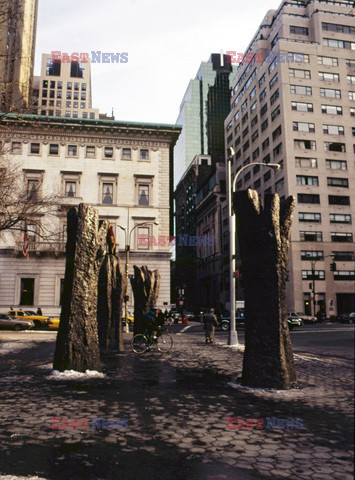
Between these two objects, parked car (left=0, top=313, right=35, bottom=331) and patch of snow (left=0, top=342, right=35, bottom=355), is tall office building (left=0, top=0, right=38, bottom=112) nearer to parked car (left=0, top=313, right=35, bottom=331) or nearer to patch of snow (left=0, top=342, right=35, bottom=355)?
patch of snow (left=0, top=342, right=35, bottom=355)

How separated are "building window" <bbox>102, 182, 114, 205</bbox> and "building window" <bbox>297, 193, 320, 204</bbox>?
87.1 ft

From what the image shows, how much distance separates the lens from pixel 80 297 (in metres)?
9.61

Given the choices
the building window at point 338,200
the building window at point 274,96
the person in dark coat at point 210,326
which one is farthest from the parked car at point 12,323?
the building window at point 274,96

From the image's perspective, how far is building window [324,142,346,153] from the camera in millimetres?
56625

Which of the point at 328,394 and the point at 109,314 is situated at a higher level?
the point at 109,314

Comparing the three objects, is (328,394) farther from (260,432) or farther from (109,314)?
(109,314)

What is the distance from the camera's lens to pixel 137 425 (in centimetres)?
506

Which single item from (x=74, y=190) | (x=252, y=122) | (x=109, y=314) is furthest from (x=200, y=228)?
(x=109, y=314)

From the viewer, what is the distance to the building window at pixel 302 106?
2244 inches

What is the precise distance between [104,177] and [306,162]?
29723 millimetres

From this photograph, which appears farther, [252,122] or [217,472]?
[252,122]

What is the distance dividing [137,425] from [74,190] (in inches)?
1689

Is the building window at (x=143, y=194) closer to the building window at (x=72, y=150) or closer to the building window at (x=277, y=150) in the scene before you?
the building window at (x=72, y=150)

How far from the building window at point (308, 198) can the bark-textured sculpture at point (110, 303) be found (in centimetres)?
4416
